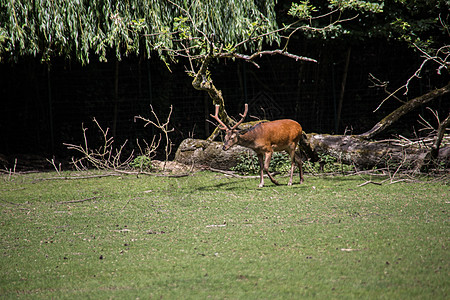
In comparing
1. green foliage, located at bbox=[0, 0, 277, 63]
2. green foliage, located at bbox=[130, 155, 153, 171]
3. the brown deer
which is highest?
green foliage, located at bbox=[0, 0, 277, 63]

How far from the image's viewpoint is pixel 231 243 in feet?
15.4

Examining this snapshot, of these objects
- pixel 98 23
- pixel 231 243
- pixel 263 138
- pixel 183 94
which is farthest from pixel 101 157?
pixel 231 243

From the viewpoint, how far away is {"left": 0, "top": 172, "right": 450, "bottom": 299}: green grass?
355 centimetres

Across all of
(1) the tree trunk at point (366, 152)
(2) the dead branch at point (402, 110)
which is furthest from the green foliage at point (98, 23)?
(2) the dead branch at point (402, 110)

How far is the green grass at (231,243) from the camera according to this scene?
3.55 m

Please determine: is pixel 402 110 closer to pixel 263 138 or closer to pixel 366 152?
pixel 366 152

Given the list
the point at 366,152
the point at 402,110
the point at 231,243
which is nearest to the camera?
the point at 231,243

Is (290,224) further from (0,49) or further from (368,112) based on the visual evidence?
(368,112)

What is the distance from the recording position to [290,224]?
5406 millimetres

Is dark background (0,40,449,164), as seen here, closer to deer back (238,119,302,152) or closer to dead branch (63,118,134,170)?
dead branch (63,118,134,170)

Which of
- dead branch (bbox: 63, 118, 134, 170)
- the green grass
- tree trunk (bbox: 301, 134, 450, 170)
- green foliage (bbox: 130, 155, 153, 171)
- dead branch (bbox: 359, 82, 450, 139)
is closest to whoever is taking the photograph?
the green grass

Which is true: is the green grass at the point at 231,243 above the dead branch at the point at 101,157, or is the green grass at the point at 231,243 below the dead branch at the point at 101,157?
above

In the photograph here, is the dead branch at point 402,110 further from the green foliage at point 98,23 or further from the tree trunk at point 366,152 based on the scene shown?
the green foliage at point 98,23

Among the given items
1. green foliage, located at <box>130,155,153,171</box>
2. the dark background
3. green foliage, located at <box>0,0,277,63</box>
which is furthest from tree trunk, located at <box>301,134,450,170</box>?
the dark background
